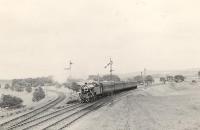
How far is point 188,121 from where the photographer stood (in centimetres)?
3431

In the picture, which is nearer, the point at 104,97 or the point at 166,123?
the point at 166,123

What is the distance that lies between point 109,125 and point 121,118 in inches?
191

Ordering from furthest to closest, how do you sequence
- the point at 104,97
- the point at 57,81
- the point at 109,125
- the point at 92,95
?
the point at 57,81, the point at 104,97, the point at 92,95, the point at 109,125

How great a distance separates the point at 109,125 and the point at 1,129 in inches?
341

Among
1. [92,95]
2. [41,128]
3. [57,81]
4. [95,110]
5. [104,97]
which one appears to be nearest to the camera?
[41,128]

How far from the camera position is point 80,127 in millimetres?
29766

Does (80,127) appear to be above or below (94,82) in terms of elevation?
below

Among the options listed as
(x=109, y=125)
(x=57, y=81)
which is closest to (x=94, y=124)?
(x=109, y=125)

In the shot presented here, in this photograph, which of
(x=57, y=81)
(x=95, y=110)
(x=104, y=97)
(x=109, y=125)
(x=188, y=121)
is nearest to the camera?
(x=109, y=125)

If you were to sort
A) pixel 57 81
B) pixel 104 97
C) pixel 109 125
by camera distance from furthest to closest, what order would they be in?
pixel 57 81 < pixel 104 97 < pixel 109 125

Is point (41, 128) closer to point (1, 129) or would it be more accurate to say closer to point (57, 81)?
point (1, 129)

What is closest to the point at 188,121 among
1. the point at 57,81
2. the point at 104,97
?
the point at 104,97

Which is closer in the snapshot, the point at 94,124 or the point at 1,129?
the point at 1,129

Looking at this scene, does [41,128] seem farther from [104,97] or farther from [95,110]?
[104,97]
